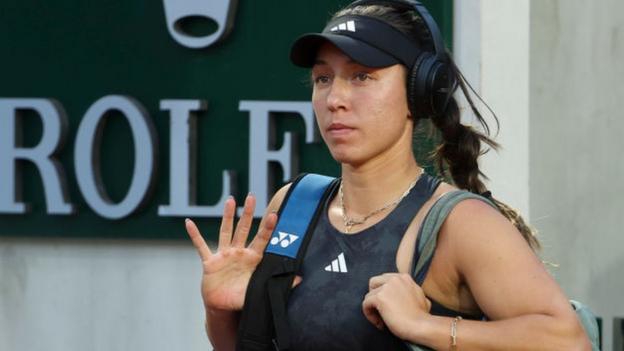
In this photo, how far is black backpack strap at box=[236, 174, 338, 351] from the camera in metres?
3.38

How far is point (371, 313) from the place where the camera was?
3.21 m

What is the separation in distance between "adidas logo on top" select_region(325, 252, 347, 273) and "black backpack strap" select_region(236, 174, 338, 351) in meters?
0.08

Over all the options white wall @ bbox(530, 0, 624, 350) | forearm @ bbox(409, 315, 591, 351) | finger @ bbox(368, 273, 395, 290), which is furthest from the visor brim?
white wall @ bbox(530, 0, 624, 350)

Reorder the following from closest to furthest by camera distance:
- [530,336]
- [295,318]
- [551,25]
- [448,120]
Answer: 1. [530,336]
2. [295,318]
3. [448,120]
4. [551,25]

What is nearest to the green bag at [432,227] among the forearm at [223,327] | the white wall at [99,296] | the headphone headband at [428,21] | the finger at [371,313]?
the finger at [371,313]

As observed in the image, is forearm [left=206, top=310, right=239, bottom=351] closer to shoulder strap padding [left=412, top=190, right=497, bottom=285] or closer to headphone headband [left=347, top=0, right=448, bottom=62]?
shoulder strap padding [left=412, top=190, right=497, bottom=285]

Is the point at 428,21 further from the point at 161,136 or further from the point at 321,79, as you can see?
the point at 161,136

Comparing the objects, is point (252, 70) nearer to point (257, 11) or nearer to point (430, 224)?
point (257, 11)

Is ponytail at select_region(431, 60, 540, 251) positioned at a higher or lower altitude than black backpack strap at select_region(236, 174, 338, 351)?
higher

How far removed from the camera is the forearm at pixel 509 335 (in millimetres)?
3139

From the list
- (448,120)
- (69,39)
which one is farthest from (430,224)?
(69,39)

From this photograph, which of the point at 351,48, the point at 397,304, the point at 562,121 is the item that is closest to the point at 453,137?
the point at 351,48

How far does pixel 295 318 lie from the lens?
3357mm

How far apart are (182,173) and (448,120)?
3.09 metres
